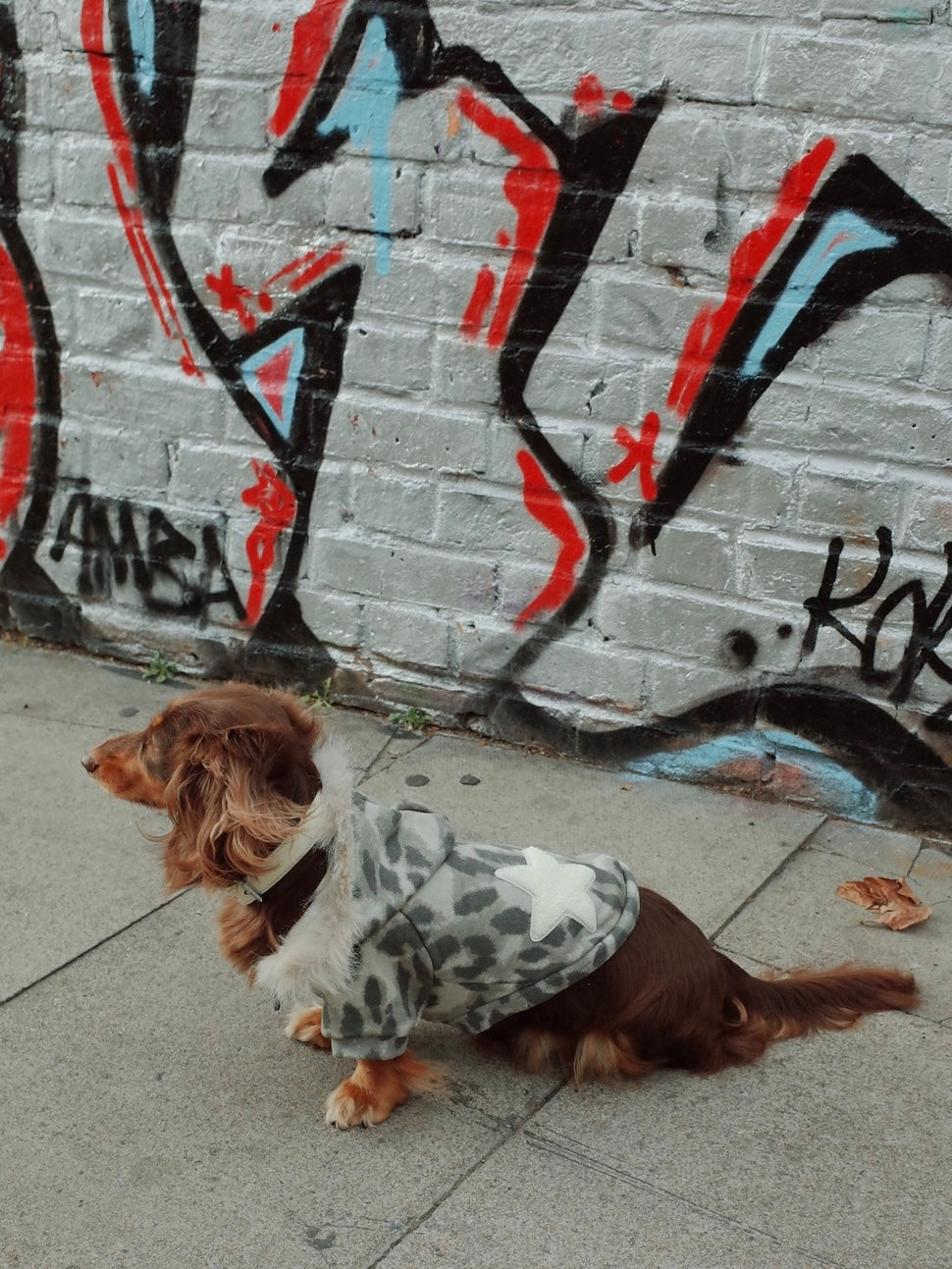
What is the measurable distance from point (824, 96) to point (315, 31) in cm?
155

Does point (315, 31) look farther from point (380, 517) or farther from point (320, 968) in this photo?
point (320, 968)

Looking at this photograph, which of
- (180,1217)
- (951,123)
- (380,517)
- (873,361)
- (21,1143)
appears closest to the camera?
(180,1217)

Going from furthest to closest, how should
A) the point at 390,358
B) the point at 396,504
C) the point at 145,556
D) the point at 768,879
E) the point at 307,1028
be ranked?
the point at 145,556, the point at 396,504, the point at 390,358, the point at 768,879, the point at 307,1028

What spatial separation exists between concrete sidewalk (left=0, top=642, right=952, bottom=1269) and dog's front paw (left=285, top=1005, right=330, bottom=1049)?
0.04 meters

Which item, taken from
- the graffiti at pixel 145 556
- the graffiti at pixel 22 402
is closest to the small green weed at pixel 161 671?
the graffiti at pixel 145 556

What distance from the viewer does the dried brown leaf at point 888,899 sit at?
3611 millimetres

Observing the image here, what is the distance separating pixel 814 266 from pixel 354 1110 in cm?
249

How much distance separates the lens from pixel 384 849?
9.23ft

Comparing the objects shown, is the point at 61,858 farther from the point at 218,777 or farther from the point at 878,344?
the point at 878,344

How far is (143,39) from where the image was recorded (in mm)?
4402

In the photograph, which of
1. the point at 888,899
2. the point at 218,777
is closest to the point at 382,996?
the point at 218,777

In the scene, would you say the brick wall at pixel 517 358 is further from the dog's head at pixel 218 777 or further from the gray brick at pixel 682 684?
the dog's head at pixel 218 777

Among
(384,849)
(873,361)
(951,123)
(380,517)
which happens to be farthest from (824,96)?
(384,849)

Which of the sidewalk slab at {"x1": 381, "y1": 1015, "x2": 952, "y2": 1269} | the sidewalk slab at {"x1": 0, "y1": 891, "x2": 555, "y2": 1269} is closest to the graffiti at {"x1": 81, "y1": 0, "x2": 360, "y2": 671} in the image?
the sidewalk slab at {"x1": 0, "y1": 891, "x2": 555, "y2": 1269}
